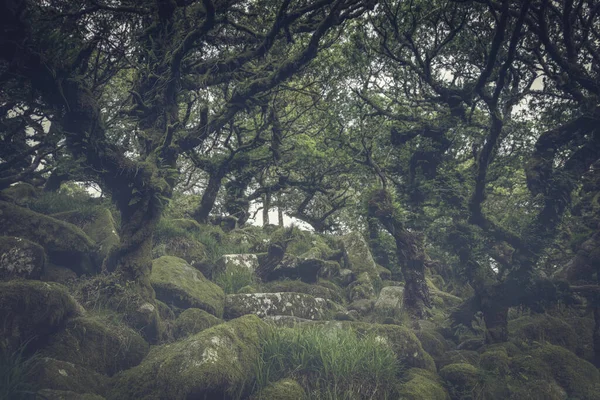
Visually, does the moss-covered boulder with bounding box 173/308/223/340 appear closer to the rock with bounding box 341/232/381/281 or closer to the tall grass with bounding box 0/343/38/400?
the tall grass with bounding box 0/343/38/400

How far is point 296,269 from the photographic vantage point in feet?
54.2

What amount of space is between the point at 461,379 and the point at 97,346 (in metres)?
8.14

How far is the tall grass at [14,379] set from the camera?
5.87 metres

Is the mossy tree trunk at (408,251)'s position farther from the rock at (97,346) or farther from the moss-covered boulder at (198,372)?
the rock at (97,346)

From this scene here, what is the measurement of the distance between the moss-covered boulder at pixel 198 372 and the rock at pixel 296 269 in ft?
27.1

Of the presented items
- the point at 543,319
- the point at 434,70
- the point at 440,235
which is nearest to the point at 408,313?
the point at 440,235

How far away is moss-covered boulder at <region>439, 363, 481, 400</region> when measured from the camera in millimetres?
8547

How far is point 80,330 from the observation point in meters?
8.13

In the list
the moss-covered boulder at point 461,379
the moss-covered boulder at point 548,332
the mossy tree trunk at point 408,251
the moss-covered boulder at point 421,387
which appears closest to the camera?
the moss-covered boulder at point 421,387

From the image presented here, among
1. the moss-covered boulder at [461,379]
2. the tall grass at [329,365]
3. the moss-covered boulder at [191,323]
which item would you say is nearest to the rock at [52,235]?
the moss-covered boulder at [191,323]

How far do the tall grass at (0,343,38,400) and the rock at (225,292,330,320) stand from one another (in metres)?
6.16

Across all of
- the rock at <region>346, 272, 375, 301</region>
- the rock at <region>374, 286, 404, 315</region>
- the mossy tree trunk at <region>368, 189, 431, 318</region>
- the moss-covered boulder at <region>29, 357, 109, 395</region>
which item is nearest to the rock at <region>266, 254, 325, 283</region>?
the rock at <region>346, 272, 375, 301</region>

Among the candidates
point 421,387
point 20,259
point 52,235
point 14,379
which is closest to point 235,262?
point 52,235

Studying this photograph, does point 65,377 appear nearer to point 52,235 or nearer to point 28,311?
point 28,311
